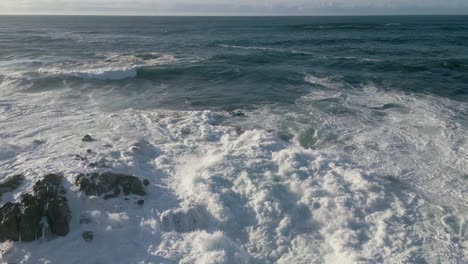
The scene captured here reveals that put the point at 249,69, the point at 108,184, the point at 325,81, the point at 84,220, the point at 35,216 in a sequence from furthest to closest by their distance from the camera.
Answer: the point at 249,69
the point at 325,81
the point at 108,184
the point at 84,220
the point at 35,216

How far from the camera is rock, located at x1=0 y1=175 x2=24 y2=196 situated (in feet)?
33.6

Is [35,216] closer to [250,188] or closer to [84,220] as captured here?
[84,220]

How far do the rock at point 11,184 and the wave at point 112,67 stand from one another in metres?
16.5

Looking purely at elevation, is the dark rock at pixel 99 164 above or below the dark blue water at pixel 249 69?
below

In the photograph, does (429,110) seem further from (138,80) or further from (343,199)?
(138,80)

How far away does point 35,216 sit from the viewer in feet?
29.8

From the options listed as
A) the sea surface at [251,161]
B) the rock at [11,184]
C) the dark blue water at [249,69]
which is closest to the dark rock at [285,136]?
the sea surface at [251,161]

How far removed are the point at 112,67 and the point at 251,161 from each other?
20.8 m

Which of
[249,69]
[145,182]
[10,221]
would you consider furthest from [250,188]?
[249,69]

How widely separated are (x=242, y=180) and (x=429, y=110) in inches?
502

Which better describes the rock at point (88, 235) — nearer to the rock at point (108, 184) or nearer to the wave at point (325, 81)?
the rock at point (108, 184)

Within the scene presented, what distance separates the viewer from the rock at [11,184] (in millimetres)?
10227

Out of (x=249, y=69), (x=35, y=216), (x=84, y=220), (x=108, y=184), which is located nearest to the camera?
(x=35, y=216)

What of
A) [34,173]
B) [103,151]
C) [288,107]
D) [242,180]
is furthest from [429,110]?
[34,173]
